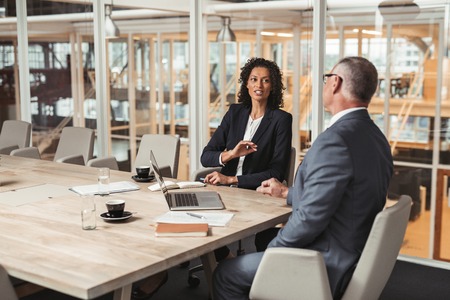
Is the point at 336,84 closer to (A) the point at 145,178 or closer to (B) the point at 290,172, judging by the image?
(B) the point at 290,172

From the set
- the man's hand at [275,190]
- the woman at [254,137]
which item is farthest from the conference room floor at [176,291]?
the man's hand at [275,190]

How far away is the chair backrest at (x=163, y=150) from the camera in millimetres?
5102

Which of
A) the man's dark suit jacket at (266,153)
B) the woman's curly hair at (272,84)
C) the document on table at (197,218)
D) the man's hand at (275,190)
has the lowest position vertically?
the document on table at (197,218)

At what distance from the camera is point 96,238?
2.86 metres

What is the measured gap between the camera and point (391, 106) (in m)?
5.12

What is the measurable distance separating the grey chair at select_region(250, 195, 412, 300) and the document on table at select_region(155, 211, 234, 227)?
44 cm

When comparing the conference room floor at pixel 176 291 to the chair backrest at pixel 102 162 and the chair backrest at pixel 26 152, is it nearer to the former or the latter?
the chair backrest at pixel 102 162

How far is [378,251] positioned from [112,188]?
1.94 metres

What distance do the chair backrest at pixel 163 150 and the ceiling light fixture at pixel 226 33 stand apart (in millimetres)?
1338

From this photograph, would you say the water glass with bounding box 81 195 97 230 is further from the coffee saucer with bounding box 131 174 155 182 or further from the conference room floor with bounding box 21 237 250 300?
the conference room floor with bounding box 21 237 250 300

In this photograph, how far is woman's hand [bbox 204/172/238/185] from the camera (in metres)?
4.14

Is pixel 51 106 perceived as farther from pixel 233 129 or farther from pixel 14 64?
pixel 233 129

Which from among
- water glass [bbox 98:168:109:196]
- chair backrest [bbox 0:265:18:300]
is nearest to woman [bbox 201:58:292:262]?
water glass [bbox 98:168:109:196]

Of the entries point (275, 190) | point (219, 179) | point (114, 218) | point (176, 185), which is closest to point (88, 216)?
point (114, 218)
